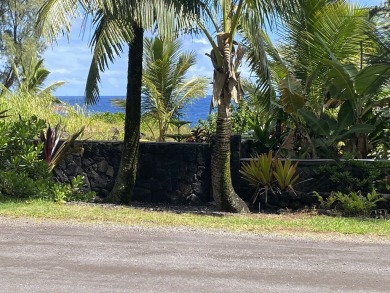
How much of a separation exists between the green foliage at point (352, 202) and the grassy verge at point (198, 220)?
78 centimetres

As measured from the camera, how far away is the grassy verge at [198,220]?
35.1ft

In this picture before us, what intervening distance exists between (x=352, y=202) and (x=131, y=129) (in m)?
4.61

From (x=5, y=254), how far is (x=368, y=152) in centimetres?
975

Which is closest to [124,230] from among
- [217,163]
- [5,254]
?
[5,254]

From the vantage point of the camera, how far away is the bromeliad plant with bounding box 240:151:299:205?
46.6ft

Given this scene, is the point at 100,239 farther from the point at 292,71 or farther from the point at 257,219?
the point at 292,71

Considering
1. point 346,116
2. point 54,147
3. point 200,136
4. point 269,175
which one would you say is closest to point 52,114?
point 200,136

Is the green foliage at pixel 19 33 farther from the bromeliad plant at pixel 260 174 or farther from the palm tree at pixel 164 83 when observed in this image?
the bromeliad plant at pixel 260 174

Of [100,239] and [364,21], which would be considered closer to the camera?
[100,239]

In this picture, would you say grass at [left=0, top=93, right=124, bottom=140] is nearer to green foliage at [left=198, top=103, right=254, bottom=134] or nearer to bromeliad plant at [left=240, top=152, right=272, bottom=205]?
green foliage at [left=198, top=103, right=254, bottom=134]

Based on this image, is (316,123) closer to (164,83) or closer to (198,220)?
(198,220)

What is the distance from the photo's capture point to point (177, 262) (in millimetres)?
8047

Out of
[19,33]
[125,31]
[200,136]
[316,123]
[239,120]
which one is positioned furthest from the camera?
[19,33]

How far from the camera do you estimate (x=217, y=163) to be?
13305mm
